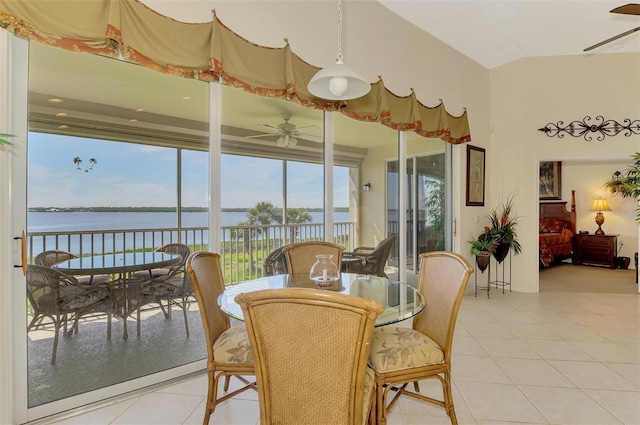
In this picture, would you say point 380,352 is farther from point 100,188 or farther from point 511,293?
point 511,293

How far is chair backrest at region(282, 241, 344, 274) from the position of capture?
106 inches

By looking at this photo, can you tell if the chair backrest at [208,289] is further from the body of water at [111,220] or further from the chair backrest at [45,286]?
the chair backrest at [45,286]

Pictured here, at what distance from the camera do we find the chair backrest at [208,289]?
1.84 meters

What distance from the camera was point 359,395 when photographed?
1219 mm

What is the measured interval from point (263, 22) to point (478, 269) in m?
4.46

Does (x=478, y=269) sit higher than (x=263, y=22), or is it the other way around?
(x=263, y=22)

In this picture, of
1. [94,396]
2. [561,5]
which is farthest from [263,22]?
[561,5]

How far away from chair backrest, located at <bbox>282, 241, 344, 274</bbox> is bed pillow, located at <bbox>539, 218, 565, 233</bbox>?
6.44 m

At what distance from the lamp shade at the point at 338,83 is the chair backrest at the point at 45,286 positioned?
2.00m

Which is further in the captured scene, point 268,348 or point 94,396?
point 94,396

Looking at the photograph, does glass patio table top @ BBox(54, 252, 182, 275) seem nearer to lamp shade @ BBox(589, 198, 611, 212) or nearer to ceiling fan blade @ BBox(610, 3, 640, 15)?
ceiling fan blade @ BBox(610, 3, 640, 15)

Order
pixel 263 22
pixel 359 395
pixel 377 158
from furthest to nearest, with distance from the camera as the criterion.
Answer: pixel 377 158 < pixel 263 22 < pixel 359 395

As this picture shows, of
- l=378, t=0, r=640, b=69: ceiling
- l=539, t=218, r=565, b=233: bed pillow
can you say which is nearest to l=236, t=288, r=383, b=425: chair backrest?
l=378, t=0, r=640, b=69: ceiling

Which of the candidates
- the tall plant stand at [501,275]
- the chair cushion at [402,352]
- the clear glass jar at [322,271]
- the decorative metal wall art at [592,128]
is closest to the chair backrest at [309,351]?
the chair cushion at [402,352]
